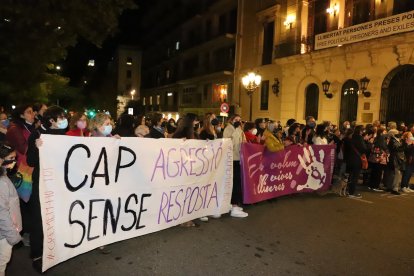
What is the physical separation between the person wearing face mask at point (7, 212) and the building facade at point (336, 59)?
568 inches

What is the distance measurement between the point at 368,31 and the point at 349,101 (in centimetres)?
343

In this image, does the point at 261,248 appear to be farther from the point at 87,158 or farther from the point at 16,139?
the point at 16,139

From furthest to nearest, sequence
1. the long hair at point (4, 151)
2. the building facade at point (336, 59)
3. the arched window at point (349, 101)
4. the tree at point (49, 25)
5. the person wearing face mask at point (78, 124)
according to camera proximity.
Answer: the arched window at point (349, 101)
the building facade at point (336, 59)
the tree at point (49, 25)
the person wearing face mask at point (78, 124)
the long hair at point (4, 151)

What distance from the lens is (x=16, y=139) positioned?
4.83m

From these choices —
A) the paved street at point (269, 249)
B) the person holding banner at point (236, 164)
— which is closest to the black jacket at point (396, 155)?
the paved street at point (269, 249)

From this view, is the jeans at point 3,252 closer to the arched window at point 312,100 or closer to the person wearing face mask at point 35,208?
the person wearing face mask at point 35,208

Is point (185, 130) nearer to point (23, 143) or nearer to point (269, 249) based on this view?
point (269, 249)

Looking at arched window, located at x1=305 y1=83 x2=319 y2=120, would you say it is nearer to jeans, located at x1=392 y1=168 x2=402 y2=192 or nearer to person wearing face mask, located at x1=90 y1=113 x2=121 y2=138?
jeans, located at x1=392 y1=168 x2=402 y2=192

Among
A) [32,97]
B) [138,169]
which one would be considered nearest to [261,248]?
[138,169]

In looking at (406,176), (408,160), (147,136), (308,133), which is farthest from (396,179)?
(147,136)

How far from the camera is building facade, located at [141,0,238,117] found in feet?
98.3

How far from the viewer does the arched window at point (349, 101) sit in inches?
669

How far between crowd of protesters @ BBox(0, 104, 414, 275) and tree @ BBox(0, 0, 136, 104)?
162 inches

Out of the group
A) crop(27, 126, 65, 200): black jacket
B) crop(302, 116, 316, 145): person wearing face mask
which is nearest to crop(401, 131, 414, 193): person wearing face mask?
crop(302, 116, 316, 145): person wearing face mask
